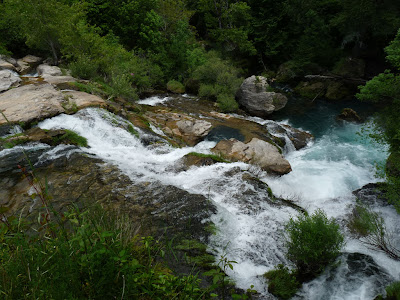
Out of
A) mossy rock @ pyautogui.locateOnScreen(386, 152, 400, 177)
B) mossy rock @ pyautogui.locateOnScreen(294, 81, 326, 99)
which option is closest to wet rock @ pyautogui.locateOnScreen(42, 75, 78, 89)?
mossy rock @ pyautogui.locateOnScreen(386, 152, 400, 177)

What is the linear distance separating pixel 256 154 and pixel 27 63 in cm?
1580

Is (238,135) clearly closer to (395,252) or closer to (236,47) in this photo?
(395,252)

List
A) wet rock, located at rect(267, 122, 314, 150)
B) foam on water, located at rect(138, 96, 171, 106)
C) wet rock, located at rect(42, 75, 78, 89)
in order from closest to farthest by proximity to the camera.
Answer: wet rock, located at rect(42, 75, 78, 89), wet rock, located at rect(267, 122, 314, 150), foam on water, located at rect(138, 96, 171, 106)

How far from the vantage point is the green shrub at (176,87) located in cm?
1855

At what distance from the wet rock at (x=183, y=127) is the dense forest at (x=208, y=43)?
2386mm

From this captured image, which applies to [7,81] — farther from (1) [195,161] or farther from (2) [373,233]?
(2) [373,233]

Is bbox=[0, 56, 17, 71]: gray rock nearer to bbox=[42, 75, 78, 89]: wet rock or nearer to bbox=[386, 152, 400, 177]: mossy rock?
bbox=[42, 75, 78, 89]: wet rock

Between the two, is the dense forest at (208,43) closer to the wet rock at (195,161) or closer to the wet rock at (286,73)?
the wet rock at (286,73)

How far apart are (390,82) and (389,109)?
898 mm

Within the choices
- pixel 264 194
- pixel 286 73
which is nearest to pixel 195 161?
pixel 264 194

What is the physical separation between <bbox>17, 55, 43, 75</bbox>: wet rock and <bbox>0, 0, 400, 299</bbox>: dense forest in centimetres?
75

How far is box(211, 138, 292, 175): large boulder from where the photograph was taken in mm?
8977

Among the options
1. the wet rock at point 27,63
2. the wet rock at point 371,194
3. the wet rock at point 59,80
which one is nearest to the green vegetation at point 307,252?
the wet rock at point 371,194

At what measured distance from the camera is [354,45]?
19.2 m
